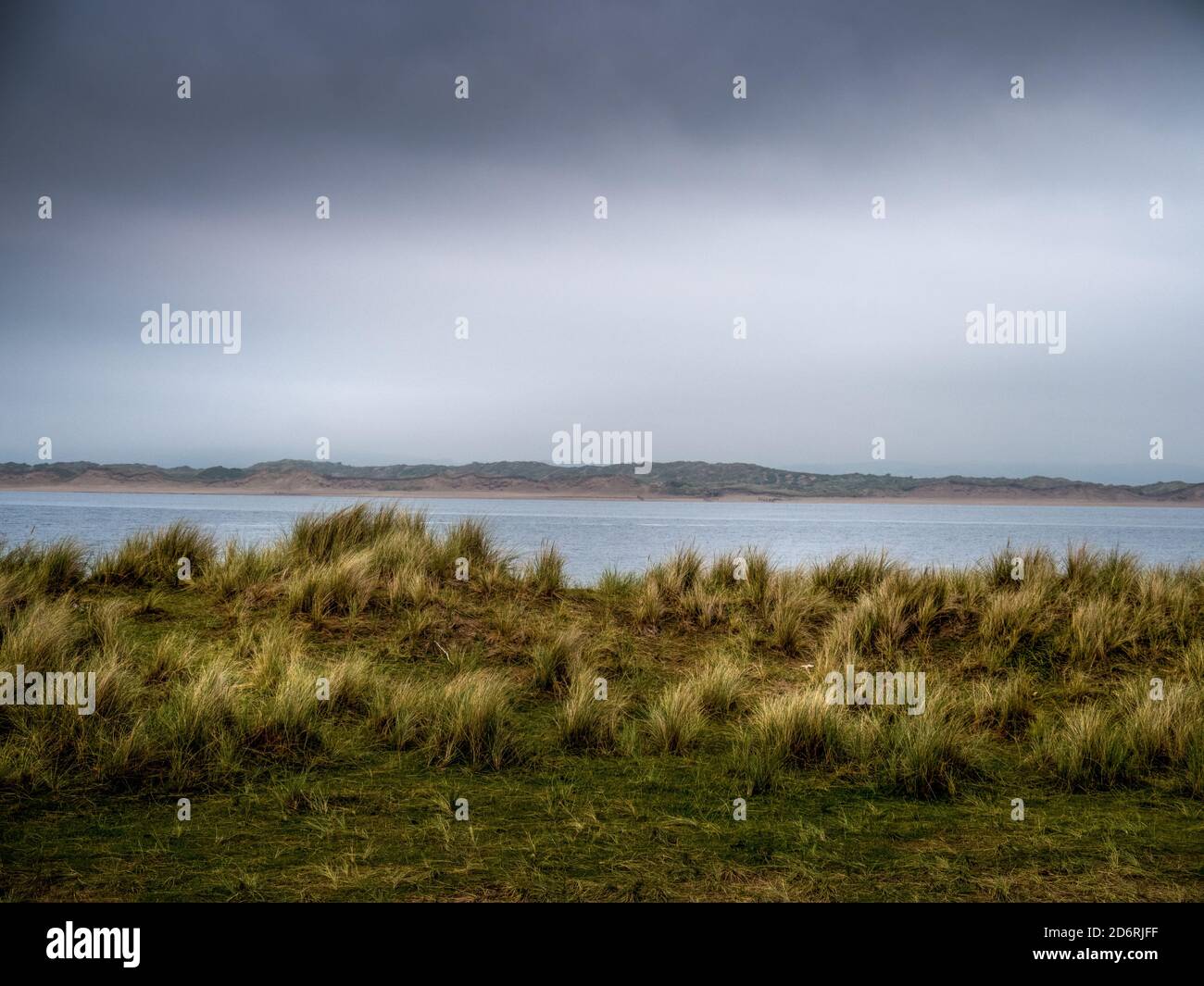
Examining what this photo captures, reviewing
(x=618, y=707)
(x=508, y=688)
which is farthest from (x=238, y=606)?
(x=618, y=707)

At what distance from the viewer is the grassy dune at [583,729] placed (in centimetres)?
436

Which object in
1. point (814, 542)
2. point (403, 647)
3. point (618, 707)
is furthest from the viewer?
point (814, 542)

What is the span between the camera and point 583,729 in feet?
21.6

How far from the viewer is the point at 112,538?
2216 cm

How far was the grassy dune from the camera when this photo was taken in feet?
14.3

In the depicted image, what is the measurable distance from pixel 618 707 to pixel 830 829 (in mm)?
2490
